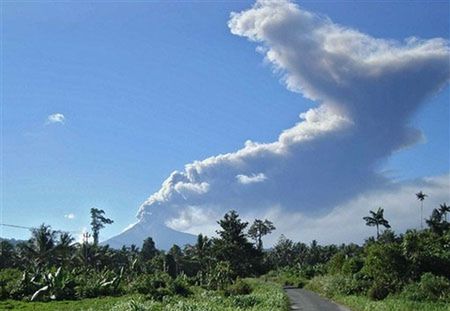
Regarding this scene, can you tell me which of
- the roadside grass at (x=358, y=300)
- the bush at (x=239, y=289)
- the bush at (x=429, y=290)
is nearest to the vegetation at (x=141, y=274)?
the bush at (x=239, y=289)

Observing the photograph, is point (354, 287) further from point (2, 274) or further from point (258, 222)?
point (258, 222)

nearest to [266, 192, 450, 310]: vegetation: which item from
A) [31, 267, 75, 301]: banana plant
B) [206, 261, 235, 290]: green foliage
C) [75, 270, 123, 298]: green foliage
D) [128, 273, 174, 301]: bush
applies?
[206, 261, 235, 290]: green foliage

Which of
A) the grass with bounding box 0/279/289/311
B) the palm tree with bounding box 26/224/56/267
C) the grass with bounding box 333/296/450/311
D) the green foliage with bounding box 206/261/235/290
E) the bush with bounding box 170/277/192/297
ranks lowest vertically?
the grass with bounding box 333/296/450/311

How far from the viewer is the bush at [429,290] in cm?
3155

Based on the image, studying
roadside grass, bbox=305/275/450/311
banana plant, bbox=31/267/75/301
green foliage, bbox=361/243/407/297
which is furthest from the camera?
banana plant, bbox=31/267/75/301

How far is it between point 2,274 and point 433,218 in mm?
63305

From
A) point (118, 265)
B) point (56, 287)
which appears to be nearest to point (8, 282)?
point (56, 287)

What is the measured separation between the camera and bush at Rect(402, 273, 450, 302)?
31.5m

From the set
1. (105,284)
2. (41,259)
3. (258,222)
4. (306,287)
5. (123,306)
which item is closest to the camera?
(123,306)

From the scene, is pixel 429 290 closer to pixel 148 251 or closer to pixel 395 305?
pixel 395 305

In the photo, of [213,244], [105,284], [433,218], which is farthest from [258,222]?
[105,284]

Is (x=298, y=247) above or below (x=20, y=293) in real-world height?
above

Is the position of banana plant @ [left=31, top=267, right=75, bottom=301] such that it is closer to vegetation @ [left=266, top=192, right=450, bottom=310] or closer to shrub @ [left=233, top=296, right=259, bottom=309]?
shrub @ [left=233, top=296, right=259, bottom=309]

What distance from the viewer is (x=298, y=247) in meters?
130
